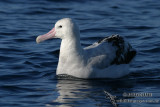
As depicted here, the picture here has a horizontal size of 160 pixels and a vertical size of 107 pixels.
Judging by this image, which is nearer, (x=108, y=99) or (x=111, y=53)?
(x=108, y=99)

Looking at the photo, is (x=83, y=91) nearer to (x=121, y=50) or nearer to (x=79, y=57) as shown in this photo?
(x=79, y=57)

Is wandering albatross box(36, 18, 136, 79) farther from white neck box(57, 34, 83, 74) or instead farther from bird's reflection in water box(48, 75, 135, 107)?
bird's reflection in water box(48, 75, 135, 107)

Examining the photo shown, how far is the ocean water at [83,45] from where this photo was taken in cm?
1053

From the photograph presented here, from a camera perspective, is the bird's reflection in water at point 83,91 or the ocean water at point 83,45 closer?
the bird's reflection in water at point 83,91

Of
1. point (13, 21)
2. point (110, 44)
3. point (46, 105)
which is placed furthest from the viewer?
point (13, 21)

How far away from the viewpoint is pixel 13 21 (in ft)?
60.4

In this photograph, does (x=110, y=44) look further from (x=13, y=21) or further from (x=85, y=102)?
(x=13, y=21)

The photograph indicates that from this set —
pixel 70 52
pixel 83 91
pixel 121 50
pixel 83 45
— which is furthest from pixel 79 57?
pixel 83 45

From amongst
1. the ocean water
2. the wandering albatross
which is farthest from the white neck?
the ocean water

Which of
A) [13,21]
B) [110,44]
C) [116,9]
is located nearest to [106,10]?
[116,9]

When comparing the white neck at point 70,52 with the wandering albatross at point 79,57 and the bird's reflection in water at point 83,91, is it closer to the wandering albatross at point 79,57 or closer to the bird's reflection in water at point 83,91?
the wandering albatross at point 79,57

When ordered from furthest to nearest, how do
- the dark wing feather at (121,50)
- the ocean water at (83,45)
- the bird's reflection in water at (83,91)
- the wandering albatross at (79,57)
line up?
the dark wing feather at (121,50) < the wandering albatross at (79,57) < the ocean water at (83,45) < the bird's reflection in water at (83,91)

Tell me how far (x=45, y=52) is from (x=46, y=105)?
477 centimetres

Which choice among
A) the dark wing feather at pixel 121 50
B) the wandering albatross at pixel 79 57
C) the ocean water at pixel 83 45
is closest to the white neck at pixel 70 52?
the wandering albatross at pixel 79 57
